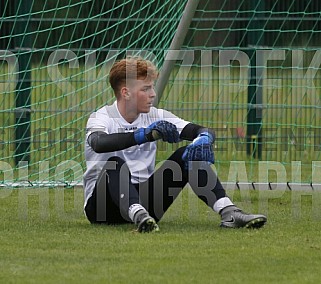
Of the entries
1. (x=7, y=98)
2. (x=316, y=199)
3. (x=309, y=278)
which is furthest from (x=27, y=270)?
(x=7, y=98)

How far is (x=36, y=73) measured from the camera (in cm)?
1084

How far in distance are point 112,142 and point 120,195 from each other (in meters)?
0.35

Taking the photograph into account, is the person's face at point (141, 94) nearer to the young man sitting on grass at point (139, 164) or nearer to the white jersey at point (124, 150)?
the young man sitting on grass at point (139, 164)

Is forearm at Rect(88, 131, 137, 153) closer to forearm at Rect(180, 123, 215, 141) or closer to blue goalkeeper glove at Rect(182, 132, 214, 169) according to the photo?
blue goalkeeper glove at Rect(182, 132, 214, 169)

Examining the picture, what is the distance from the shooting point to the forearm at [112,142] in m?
6.25

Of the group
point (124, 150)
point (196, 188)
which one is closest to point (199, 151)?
point (196, 188)

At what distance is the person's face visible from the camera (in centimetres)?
662

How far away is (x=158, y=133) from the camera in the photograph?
6.19 m

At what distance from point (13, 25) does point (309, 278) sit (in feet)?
20.5

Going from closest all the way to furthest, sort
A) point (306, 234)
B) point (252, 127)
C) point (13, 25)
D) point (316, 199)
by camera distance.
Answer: point (306, 234) < point (316, 199) < point (13, 25) < point (252, 127)

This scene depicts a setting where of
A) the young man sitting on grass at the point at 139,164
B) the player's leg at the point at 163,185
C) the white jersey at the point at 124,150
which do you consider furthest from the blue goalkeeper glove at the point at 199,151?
the white jersey at the point at 124,150

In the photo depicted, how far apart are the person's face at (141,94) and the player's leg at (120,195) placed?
0.42 m

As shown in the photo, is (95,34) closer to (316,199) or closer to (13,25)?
(13,25)

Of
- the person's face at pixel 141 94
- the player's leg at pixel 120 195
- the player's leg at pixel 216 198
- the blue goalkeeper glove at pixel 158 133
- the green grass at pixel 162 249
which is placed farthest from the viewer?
the person's face at pixel 141 94
